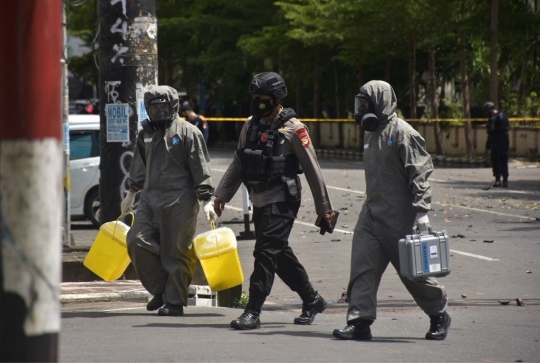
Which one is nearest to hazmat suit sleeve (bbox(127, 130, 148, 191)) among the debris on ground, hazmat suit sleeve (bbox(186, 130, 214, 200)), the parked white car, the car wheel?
hazmat suit sleeve (bbox(186, 130, 214, 200))

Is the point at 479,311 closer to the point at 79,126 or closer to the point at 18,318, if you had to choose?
the point at 18,318

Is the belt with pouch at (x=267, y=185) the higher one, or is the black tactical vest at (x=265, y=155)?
the black tactical vest at (x=265, y=155)

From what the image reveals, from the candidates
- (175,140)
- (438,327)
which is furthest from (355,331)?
(175,140)

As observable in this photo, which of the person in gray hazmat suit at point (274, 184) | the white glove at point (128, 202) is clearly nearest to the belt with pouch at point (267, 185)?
the person in gray hazmat suit at point (274, 184)

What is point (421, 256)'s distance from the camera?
6.54 m

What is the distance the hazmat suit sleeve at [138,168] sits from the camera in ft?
26.6

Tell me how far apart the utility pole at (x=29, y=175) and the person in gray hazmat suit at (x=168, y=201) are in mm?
5055

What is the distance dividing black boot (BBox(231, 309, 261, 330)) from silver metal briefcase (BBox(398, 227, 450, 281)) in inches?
47.1

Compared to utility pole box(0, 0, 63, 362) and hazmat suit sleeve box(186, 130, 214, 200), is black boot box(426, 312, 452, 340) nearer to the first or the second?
hazmat suit sleeve box(186, 130, 214, 200)

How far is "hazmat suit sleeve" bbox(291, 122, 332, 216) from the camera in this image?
7.34 metres

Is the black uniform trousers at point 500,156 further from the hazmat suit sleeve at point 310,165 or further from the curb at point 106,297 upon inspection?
the hazmat suit sleeve at point 310,165

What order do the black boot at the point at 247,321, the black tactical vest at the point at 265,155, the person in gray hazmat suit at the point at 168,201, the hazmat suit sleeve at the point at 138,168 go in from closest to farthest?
the black boot at the point at 247,321, the black tactical vest at the point at 265,155, the person in gray hazmat suit at the point at 168,201, the hazmat suit sleeve at the point at 138,168

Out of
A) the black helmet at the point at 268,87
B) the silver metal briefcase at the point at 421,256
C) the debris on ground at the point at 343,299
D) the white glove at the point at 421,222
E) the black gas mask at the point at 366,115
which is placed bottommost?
the debris on ground at the point at 343,299

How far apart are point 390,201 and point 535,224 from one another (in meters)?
9.08
